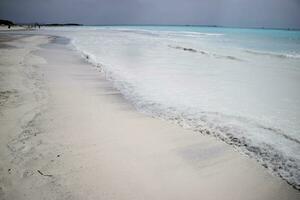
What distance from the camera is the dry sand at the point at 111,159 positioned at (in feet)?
10.3

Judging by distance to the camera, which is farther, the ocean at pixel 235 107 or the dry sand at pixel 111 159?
the ocean at pixel 235 107

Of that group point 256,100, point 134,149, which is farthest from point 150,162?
point 256,100

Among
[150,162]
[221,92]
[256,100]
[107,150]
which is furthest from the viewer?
[221,92]

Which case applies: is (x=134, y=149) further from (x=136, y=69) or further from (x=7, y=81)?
(x=136, y=69)

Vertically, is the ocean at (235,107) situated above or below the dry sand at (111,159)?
above

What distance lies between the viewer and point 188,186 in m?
3.27

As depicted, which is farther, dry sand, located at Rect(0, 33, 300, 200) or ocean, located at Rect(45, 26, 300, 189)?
ocean, located at Rect(45, 26, 300, 189)

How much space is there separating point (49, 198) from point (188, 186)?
172 centimetres

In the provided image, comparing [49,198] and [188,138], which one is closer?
[49,198]

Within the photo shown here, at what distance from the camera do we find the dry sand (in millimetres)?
3133

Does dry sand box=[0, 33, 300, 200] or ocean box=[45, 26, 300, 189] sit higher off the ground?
ocean box=[45, 26, 300, 189]

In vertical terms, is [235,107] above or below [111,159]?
above

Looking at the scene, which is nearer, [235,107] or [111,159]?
[111,159]

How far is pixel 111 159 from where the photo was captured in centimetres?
383
